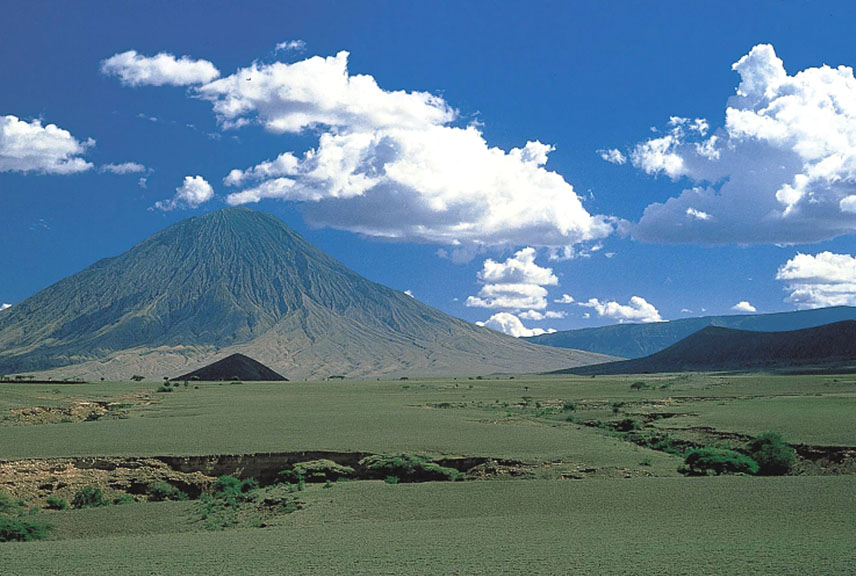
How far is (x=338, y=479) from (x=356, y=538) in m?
9.72

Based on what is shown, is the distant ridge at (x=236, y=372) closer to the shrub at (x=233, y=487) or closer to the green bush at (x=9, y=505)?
the shrub at (x=233, y=487)

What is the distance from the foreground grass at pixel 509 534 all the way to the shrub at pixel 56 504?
2.28m

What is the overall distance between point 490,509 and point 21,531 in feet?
36.7

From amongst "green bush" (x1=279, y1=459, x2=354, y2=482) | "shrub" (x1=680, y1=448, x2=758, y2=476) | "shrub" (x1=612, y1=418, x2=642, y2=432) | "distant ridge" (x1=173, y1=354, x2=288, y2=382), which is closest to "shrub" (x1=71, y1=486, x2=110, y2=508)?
"green bush" (x1=279, y1=459, x2=354, y2=482)

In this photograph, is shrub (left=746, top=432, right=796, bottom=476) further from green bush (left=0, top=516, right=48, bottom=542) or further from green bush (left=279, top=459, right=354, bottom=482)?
green bush (left=0, top=516, right=48, bottom=542)

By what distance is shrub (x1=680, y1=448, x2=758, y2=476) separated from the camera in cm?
2339

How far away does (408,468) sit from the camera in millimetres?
24688

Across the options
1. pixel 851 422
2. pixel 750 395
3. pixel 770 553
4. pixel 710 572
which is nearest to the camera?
pixel 710 572

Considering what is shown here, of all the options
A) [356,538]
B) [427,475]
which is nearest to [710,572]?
[356,538]

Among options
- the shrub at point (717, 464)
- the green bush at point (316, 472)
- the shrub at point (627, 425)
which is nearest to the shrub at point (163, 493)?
the green bush at point (316, 472)

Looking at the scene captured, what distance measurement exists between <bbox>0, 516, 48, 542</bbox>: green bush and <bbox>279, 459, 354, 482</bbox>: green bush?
832 cm

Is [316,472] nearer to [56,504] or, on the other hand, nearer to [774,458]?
[56,504]

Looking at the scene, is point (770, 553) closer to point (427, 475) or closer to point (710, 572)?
point (710, 572)

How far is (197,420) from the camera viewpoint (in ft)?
135
